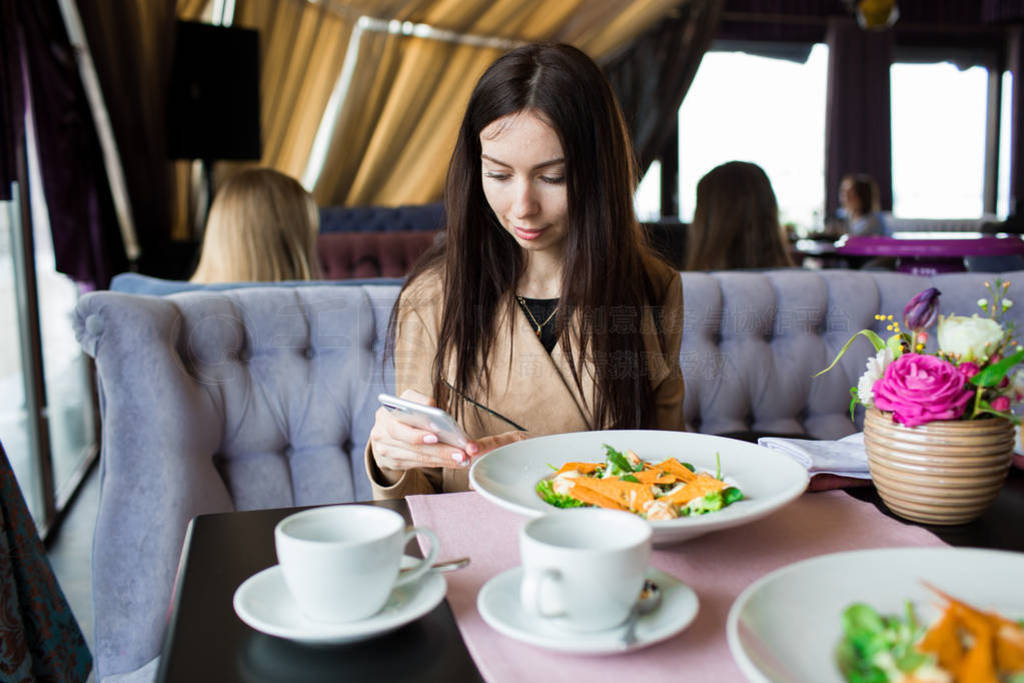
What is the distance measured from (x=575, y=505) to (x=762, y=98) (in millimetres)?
7711

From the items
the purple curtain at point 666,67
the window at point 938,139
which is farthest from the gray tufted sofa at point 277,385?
the window at point 938,139

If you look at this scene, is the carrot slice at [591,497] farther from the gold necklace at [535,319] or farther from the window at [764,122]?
the window at [764,122]

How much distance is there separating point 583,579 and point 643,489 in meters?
0.25

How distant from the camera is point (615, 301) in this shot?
139 cm

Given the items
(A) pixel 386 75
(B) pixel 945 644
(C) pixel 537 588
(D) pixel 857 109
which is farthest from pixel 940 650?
(D) pixel 857 109

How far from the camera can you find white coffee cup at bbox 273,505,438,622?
534mm

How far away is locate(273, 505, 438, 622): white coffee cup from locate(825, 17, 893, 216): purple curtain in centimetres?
795

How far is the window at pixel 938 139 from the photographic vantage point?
791 centimetres

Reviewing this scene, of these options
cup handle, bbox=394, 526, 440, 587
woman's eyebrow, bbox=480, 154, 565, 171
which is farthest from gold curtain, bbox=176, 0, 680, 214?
cup handle, bbox=394, 526, 440, 587

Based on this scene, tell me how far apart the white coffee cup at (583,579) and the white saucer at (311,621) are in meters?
0.09

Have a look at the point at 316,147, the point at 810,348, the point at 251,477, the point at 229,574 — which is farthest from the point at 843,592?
the point at 316,147

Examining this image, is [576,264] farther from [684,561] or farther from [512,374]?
[684,561]

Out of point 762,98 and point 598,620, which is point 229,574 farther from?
point 762,98

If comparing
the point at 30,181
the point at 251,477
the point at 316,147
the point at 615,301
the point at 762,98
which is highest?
the point at 762,98
